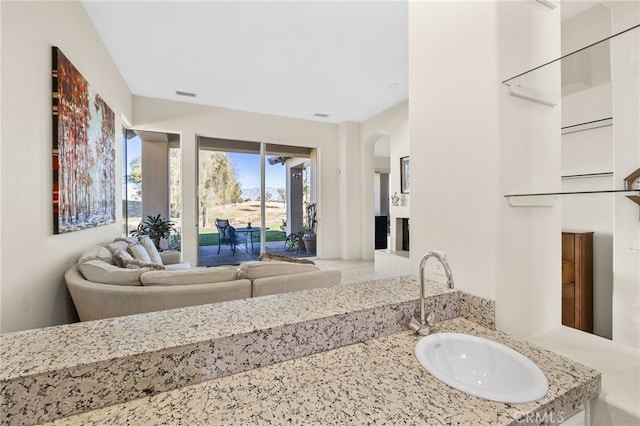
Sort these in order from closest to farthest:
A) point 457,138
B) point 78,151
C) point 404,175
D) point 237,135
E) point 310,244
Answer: point 457,138, point 78,151, point 404,175, point 237,135, point 310,244

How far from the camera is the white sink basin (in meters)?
0.80

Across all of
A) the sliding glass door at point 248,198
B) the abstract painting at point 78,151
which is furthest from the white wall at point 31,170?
the sliding glass door at point 248,198

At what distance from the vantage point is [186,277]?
1.97 m

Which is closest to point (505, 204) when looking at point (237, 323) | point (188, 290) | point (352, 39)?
point (237, 323)

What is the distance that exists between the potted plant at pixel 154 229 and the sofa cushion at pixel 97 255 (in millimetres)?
2042

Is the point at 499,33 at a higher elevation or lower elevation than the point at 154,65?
lower

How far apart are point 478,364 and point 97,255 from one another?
2892 millimetres

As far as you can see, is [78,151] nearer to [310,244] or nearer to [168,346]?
[168,346]

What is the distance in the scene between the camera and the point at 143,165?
15.9 feet

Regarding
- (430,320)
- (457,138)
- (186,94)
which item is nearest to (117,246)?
(186,94)

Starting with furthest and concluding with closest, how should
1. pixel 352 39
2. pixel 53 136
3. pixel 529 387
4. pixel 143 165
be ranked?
pixel 143 165, pixel 352 39, pixel 53 136, pixel 529 387

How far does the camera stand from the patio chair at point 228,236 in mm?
5436

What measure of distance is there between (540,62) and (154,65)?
162 inches

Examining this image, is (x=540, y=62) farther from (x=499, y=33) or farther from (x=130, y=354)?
(x=130, y=354)
